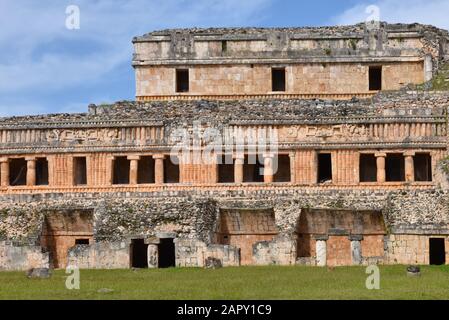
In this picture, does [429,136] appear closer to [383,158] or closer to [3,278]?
[383,158]

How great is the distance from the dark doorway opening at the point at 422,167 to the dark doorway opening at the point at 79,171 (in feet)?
44.1

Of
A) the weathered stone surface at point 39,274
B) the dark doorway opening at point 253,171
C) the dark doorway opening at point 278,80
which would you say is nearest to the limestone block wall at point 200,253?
the weathered stone surface at point 39,274

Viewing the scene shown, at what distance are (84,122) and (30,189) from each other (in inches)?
138

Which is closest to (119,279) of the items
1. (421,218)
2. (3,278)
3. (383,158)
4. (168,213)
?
(3,278)

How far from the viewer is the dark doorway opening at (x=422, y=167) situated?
37.8 meters

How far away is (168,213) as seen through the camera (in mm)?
33656

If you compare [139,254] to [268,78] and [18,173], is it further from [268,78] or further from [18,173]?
[268,78]

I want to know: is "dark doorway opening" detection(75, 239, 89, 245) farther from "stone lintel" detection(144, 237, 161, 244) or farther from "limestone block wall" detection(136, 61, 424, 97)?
"limestone block wall" detection(136, 61, 424, 97)

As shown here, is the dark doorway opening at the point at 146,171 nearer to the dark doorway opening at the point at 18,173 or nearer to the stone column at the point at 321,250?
the dark doorway opening at the point at 18,173

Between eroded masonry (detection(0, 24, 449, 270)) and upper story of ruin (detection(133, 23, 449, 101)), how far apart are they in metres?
0.06

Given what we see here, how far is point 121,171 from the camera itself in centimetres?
3922

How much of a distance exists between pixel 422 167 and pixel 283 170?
5.65 meters
